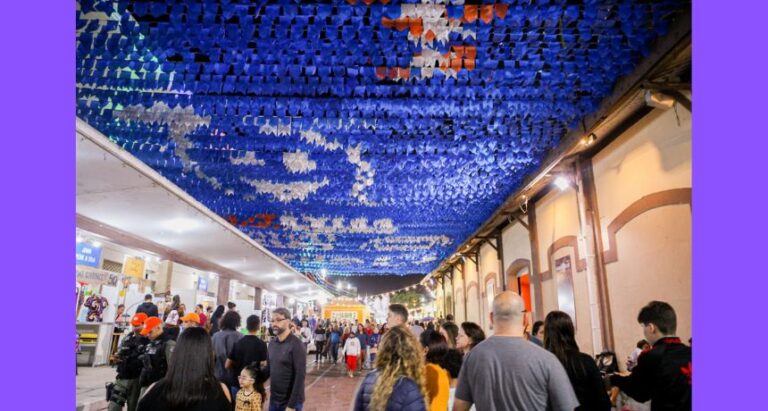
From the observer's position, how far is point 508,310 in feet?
8.78

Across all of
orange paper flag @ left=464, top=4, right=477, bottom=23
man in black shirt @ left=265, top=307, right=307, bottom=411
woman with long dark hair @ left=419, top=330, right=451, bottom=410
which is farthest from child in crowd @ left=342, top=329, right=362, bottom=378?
orange paper flag @ left=464, top=4, right=477, bottom=23

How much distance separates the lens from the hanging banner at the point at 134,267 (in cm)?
1373

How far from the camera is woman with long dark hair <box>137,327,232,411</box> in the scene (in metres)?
2.34

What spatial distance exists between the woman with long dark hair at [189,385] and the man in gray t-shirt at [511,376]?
55.4 inches

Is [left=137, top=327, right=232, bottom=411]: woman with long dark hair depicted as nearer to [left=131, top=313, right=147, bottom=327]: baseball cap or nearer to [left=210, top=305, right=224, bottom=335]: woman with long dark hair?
[left=131, top=313, right=147, bottom=327]: baseball cap

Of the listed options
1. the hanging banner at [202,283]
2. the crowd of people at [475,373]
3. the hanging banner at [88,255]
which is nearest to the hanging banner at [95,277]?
the hanging banner at [88,255]

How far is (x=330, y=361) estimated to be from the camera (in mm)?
19484

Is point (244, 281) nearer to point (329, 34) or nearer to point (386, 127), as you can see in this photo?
point (386, 127)

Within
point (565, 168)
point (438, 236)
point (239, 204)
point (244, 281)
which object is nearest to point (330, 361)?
point (244, 281)

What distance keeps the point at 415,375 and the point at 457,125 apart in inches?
161

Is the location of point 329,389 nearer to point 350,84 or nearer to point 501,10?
point 350,84

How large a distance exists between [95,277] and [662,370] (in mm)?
13085

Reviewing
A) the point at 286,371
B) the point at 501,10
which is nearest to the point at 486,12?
the point at 501,10

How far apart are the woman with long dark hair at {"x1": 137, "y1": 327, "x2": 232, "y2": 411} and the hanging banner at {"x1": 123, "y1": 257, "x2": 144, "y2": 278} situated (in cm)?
1298
